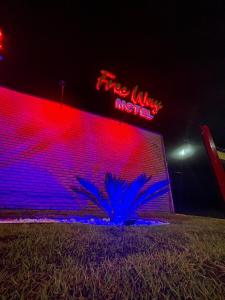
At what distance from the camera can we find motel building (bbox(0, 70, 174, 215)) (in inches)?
291

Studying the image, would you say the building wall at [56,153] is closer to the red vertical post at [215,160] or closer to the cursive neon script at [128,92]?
the cursive neon script at [128,92]

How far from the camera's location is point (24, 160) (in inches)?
298

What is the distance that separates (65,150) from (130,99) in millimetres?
5674

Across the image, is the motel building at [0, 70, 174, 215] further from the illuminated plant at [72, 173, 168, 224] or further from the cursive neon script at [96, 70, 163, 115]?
the illuminated plant at [72, 173, 168, 224]

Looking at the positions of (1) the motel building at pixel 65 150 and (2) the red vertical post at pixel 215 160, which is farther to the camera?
(2) the red vertical post at pixel 215 160

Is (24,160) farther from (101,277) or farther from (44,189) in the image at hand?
(101,277)

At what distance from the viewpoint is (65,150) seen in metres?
8.69

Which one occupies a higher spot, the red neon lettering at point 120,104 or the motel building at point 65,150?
the red neon lettering at point 120,104

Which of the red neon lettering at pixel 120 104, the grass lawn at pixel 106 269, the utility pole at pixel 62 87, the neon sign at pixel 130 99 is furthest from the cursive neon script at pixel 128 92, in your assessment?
the grass lawn at pixel 106 269

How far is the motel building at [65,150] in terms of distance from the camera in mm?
7379

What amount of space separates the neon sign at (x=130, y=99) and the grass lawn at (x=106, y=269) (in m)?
9.47

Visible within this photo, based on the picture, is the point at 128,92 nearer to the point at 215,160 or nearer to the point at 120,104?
the point at 120,104

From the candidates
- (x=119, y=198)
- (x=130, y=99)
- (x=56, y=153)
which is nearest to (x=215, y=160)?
(x=130, y=99)

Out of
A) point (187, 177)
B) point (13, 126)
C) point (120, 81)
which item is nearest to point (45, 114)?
point (13, 126)
